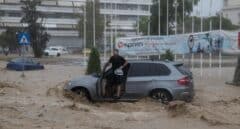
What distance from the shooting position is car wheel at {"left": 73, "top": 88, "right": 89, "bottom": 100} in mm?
18203

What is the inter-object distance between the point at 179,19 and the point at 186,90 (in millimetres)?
34256

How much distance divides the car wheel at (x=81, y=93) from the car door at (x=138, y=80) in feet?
4.34

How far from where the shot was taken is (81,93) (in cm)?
1836

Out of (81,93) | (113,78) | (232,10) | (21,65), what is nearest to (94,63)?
(81,93)

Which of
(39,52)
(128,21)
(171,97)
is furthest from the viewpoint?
(128,21)

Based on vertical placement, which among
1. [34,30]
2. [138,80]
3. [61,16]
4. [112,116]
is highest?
[61,16]

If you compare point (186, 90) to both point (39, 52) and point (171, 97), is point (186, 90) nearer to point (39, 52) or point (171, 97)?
point (171, 97)

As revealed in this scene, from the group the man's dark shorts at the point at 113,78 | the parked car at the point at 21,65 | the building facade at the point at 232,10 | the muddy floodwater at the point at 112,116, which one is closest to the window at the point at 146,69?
the man's dark shorts at the point at 113,78

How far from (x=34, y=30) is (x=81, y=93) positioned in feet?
223

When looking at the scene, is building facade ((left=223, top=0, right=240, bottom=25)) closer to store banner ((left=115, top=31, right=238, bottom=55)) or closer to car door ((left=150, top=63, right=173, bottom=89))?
store banner ((left=115, top=31, right=238, bottom=55))

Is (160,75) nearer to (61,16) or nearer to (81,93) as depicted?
(81,93)

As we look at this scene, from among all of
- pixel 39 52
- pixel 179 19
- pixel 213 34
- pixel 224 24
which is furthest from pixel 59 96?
pixel 224 24

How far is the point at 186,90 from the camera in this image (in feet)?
58.5

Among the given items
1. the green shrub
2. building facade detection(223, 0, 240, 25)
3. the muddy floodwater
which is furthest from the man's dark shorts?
building facade detection(223, 0, 240, 25)
